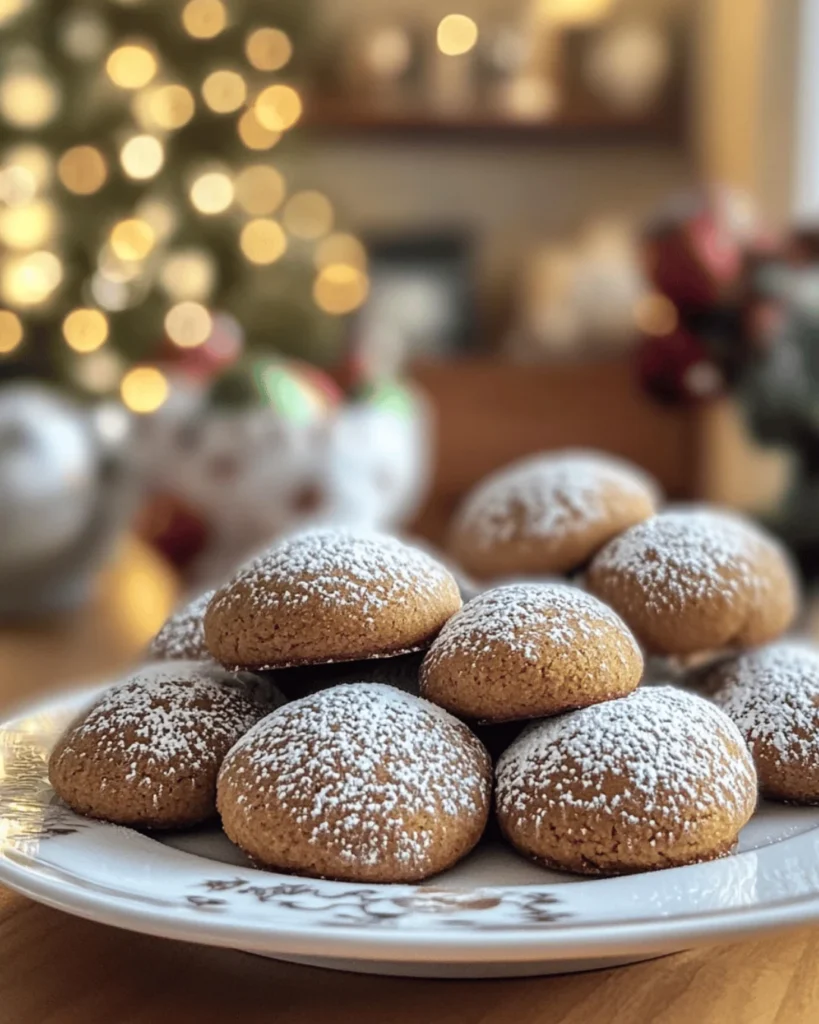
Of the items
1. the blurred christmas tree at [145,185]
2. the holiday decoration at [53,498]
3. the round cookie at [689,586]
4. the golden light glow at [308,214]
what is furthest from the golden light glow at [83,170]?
the round cookie at [689,586]

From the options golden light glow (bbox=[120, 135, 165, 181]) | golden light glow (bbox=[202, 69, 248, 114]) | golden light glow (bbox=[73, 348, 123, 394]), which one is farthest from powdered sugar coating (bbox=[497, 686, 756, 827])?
golden light glow (bbox=[202, 69, 248, 114])

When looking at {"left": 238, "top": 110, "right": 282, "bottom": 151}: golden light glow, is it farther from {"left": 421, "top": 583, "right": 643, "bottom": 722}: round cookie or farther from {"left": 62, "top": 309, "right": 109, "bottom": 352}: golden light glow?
{"left": 421, "top": 583, "right": 643, "bottom": 722}: round cookie

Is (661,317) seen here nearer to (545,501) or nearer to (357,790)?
(545,501)

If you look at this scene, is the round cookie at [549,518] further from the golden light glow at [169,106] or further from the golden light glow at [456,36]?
the golden light glow at [456,36]

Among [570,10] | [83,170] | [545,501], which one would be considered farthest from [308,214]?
[545,501]

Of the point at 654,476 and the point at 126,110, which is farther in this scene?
the point at 654,476

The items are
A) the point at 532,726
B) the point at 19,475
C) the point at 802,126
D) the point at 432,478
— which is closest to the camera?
the point at 532,726

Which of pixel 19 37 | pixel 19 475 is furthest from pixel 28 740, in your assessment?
pixel 19 37

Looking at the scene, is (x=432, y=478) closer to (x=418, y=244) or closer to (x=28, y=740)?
(x=418, y=244)

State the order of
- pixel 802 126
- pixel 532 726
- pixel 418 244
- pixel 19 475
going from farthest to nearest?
pixel 418 244
pixel 802 126
pixel 19 475
pixel 532 726

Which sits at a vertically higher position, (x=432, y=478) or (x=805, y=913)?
(x=805, y=913)
